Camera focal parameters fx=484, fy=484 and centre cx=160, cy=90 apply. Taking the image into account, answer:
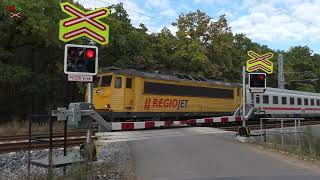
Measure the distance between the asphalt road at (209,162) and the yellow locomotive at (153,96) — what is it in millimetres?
7276

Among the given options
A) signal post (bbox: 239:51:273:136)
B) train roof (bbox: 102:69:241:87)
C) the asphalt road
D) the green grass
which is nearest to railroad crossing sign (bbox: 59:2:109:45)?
the asphalt road

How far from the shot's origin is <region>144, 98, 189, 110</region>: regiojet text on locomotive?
25984 millimetres

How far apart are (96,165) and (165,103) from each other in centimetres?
1773

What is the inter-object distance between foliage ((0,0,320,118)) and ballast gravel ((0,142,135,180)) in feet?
43.7

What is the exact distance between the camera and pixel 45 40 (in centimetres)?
2861

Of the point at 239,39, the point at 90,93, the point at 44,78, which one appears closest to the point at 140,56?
the point at 44,78

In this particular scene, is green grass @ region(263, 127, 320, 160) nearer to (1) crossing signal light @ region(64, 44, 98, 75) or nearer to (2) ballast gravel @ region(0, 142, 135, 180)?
(2) ballast gravel @ region(0, 142, 135, 180)

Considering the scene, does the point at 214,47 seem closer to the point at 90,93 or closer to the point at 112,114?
the point at 112,114

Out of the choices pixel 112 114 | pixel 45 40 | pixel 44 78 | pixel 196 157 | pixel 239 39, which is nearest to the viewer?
pixel 196 157

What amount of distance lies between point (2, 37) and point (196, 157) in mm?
18928

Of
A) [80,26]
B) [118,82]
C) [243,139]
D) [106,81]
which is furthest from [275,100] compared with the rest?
[80,26]

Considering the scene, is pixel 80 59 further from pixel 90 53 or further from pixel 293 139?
pixel 293 139

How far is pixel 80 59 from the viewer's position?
10.2m

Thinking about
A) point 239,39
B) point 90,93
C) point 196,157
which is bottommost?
point 196,157
